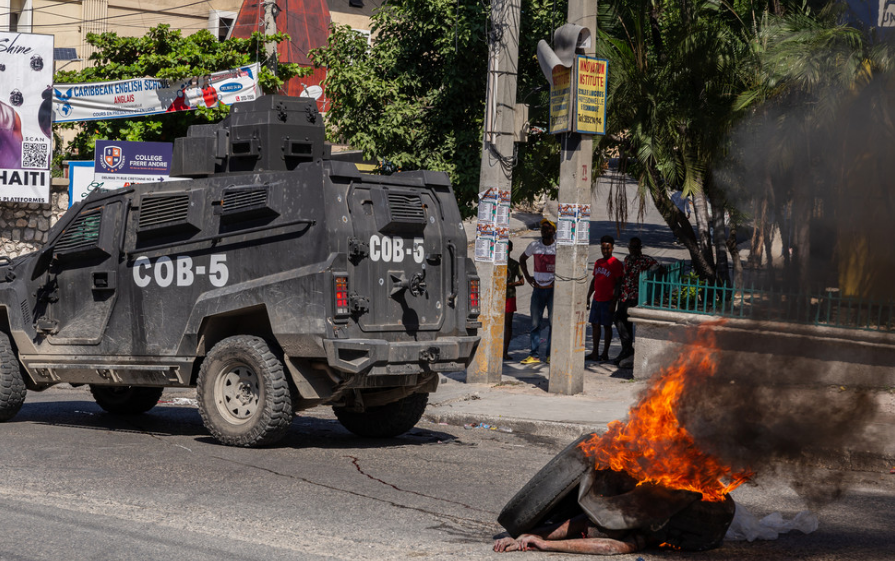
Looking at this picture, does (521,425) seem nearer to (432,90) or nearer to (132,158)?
(432,90)

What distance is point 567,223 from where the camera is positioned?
1186 centimetres

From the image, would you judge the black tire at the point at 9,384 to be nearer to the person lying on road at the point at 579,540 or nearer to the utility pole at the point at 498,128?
the utility pole at the point at 498,128

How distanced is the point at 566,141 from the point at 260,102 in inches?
148

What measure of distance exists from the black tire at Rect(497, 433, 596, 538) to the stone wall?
689 inches

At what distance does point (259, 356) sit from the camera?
841 centimetres

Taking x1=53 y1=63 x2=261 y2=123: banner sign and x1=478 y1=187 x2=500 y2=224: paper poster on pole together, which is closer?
x1=478 y1=187 x2=500 y2=224: paper poster on pole

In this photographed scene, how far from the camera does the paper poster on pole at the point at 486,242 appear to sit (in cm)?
1250

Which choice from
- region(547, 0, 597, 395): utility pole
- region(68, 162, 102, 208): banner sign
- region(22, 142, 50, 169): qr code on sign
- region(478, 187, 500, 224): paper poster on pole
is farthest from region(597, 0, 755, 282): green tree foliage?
region(22, 142, 50, 169): qr code on sign

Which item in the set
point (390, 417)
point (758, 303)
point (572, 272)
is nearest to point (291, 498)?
point (390, 417)

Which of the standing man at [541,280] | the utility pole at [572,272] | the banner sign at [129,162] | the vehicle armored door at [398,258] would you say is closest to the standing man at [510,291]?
the standing man at [541,280]

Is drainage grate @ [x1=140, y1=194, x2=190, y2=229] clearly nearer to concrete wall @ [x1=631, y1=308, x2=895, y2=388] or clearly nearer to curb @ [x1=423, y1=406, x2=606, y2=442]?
curb @ [x1=423, y1=406, x2=606, y2=442]

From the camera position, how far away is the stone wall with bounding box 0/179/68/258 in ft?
68.5

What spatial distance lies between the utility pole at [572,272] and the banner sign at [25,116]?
41.4 feet

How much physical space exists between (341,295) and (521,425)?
3029 mm
